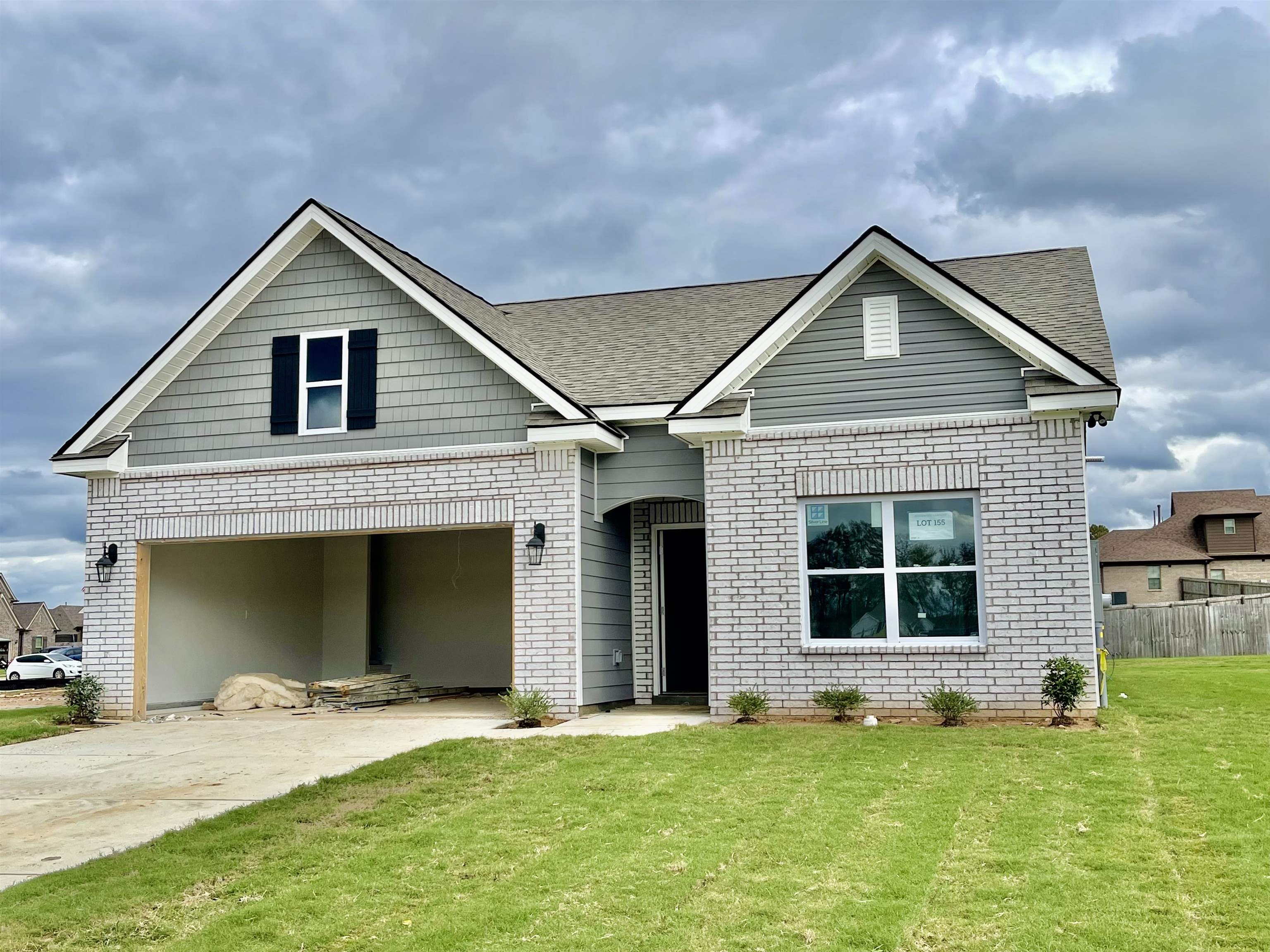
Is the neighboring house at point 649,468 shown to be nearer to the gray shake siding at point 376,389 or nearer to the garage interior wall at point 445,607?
the gray shake siding at point 376,389

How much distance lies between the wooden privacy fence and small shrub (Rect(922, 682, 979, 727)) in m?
20.5

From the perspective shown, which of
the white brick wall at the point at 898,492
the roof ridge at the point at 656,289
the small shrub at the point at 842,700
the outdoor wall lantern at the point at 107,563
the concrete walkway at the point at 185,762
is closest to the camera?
the concrete walkway at the point at 185,762

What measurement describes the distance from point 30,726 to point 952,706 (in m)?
12.0

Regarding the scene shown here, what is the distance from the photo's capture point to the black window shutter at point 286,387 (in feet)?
52.0

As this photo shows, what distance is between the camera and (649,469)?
A: 15.0 m

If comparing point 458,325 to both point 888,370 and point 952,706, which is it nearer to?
point 888,370

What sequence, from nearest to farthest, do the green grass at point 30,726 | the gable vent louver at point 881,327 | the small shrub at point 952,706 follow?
1. the small shrub at point 952,706
2. the gable vent louver at point 881,327
3. the green grass at point 30,726

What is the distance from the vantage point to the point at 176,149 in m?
17.0

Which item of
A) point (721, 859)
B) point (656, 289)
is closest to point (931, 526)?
point (721, 859)

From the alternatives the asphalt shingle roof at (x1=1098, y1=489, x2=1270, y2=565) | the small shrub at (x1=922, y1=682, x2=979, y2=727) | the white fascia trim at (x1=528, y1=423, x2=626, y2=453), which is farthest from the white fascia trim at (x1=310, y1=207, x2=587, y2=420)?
the asphalt shingle roof at (x1=1098, y1=489, x2=1270, y2=565)

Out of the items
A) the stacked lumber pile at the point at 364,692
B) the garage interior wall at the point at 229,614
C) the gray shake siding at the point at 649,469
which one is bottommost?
the stacked lumber pile at the point at 364,692

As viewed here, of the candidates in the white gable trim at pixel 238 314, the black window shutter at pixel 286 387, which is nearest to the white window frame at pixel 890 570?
the white gable trim at pixel 238 314

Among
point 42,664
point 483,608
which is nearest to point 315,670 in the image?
point 483,608

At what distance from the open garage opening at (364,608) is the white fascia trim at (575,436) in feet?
14.1
